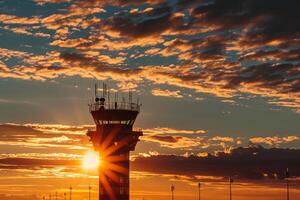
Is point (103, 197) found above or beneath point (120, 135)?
beneath

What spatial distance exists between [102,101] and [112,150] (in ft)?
34.5

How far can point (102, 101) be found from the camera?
128500mm

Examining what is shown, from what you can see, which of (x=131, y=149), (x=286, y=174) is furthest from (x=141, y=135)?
(x=286, y=174)

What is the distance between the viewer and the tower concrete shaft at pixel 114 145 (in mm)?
119625

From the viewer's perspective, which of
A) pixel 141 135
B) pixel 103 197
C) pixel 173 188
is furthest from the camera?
pixel 173 188

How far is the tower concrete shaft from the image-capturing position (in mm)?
119625

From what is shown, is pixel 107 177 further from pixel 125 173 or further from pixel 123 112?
pixel 123 112

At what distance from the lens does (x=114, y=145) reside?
406ft

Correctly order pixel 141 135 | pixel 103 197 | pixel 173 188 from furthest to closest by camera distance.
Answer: pixel 173 188, pixel 141 135, pixel 103 197

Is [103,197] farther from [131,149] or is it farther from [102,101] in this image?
[102,101]

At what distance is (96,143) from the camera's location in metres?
126

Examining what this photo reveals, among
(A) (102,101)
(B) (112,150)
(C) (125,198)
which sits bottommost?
(C) (125,198)

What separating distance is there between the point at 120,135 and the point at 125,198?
11673 millimetres

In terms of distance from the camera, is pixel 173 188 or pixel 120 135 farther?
pixel 173 188
